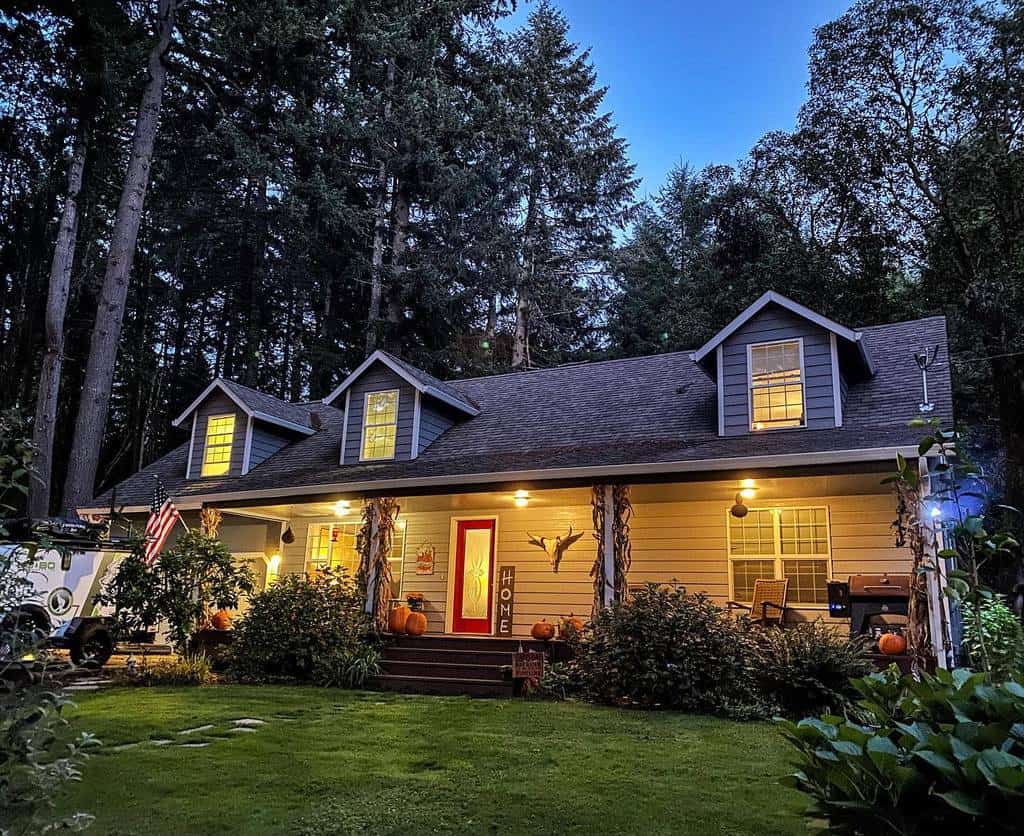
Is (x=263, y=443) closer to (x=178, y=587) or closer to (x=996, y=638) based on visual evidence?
(x=178, y=587)

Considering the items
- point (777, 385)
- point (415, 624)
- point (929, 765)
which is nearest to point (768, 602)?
point (777, 385)

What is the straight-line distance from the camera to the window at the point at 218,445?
1532cm

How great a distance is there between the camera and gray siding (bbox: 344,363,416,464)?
44.3 feet

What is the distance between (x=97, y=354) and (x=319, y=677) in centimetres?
1174

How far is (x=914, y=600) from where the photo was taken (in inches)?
325

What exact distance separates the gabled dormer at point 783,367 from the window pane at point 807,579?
1.91 meters

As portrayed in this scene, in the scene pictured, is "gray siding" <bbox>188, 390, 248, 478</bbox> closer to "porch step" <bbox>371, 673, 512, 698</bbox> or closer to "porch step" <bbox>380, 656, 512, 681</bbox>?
"porch step" <bbox>380, 656, 512, 681</bbox>

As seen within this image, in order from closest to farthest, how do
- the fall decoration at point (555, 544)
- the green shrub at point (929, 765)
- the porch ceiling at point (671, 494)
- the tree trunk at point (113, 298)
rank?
the green shrub at point (929, 765) → the porch ceiling at point (671, 494) → the fall decoration at point (555, 544) → the tree trunk at point (113, 298)

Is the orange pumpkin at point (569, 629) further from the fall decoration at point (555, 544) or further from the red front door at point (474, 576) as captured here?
the red front door at point (474, 576)

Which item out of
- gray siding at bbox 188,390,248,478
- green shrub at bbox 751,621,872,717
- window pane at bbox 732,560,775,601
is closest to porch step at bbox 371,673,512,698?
green shrub at bbox 751,621,872,717

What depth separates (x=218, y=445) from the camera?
50.9 ft

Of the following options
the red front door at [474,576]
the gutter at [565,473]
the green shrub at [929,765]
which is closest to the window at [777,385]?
the gutter at [565,473]

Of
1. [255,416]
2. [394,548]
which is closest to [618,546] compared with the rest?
[394,548]

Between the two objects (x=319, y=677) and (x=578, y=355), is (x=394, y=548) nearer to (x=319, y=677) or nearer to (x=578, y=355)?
(x=319, y=677)
